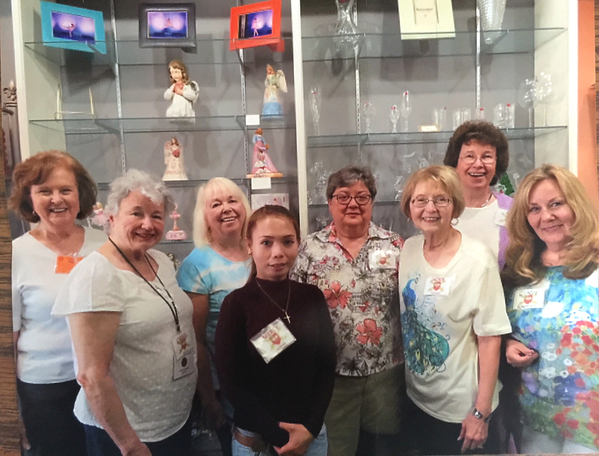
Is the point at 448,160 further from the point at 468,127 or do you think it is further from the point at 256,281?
the point at 256,281

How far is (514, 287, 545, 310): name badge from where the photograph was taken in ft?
3.80

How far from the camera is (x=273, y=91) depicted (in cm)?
121

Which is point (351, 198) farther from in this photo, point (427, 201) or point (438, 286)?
point (438, 286)

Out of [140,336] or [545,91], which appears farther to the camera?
[545,91]

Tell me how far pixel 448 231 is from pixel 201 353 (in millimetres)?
822

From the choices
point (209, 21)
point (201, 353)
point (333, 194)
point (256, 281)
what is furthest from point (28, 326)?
point (209, 21)

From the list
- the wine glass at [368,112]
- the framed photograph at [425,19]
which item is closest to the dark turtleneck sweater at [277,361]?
the wine glass at [368,112]

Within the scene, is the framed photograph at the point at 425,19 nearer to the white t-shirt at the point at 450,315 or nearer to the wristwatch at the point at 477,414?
the white t-shirt at the point at 450,315

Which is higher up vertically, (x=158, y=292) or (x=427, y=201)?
(x=427, y=201)

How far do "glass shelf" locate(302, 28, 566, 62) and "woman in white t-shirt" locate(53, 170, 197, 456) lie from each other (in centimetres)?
67

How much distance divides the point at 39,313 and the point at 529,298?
1.45 m

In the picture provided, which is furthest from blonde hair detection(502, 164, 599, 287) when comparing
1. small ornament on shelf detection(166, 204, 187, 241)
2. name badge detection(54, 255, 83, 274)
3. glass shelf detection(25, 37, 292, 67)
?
name badge detection(54, 255, 83, 274)

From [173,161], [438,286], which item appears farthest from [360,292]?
[173,161]

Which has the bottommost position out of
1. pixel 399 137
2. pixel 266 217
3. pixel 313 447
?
pixel 313 447
